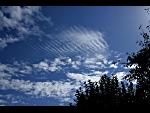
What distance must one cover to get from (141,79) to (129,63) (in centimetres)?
383

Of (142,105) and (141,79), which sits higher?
(141,79)
